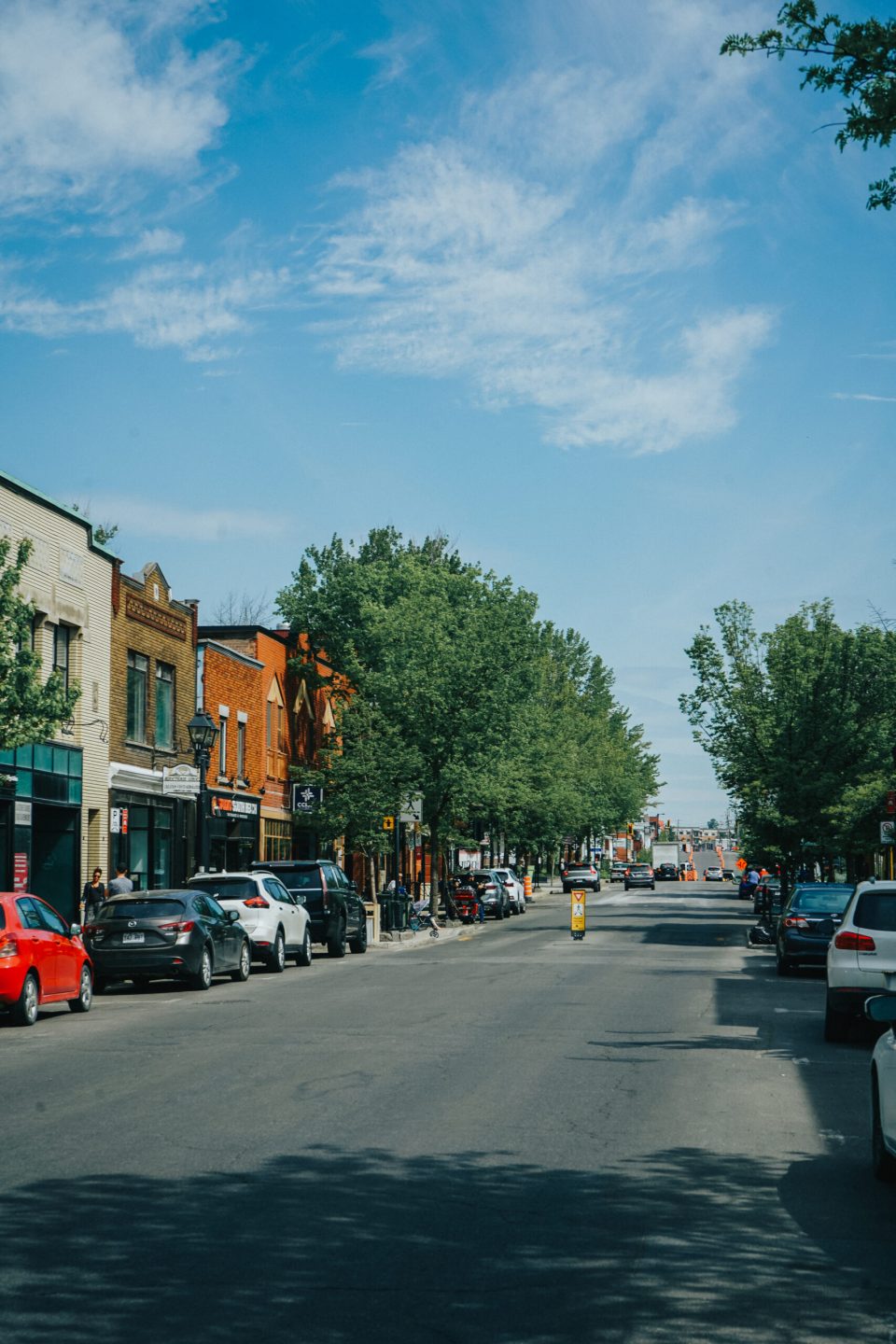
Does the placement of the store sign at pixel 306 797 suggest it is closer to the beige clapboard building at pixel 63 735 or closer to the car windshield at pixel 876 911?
the beige clapboard building at pixel 63 735

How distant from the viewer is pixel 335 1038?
16.3 meters

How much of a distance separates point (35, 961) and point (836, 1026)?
8.88 m

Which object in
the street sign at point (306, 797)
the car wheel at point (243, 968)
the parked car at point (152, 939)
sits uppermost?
the street sign at point (306, 797)

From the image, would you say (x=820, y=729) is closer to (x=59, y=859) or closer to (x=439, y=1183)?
(x=59, y=859)

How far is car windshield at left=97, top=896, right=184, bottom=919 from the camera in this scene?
23.5m

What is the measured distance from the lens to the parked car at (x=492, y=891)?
57.7 m

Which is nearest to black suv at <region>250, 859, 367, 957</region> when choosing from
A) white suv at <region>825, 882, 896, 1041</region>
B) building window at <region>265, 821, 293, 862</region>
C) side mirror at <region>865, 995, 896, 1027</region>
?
white suv at <region>825, 882, 896, 1041</region>

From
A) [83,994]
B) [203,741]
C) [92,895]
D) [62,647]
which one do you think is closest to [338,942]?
[92,895]

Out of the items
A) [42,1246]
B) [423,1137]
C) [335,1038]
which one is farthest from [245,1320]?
[335,1038]

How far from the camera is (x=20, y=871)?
31359mm

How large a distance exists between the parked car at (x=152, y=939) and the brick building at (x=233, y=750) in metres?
18.7

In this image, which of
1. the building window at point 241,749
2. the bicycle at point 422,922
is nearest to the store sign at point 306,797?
the building window at point 241,749

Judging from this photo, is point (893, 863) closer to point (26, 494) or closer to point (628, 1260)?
point (26, 494)

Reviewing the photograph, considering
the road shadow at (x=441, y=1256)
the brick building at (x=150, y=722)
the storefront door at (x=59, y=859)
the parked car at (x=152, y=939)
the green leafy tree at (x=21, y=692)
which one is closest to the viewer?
the road shadow at (x=441, y=1256)
